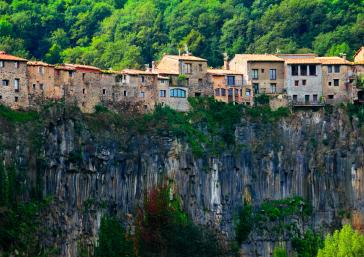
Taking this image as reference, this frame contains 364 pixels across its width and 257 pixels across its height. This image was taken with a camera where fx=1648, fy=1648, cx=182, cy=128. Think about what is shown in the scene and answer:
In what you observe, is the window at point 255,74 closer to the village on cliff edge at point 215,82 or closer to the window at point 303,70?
the village on cliff edge at point 215,82

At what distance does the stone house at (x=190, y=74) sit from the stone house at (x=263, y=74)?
370 centimetres

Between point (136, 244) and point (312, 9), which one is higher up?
point (312, 9)

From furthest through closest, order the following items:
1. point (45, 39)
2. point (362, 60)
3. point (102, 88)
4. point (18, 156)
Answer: point (45, 39)
point (362, 60)
point (102, 88)
point (18, 156)

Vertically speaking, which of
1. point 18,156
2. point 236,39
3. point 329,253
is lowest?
point 329,253

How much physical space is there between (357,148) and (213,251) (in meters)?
16.9

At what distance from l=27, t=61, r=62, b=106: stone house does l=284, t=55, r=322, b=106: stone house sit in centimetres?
2260

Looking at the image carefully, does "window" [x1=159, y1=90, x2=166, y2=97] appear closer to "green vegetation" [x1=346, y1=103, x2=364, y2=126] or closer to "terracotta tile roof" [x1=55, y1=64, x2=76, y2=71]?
"terracotta tile roof" [x1=55, y1=64, x2=76, y2=71]

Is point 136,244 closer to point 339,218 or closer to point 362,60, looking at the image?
point 339,218

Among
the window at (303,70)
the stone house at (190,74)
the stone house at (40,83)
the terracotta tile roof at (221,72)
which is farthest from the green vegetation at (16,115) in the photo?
the window at (303,70)

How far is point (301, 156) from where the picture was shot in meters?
139

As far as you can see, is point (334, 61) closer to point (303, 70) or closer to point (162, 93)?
point (303, 70)

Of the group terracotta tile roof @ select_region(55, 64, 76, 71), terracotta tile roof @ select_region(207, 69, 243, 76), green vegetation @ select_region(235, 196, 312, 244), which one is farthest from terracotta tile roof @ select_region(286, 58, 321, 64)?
terracotta tile roof @ select_region(55, 64, 76, 71)

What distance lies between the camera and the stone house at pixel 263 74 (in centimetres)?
14125

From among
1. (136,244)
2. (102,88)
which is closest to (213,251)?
(136,244)
